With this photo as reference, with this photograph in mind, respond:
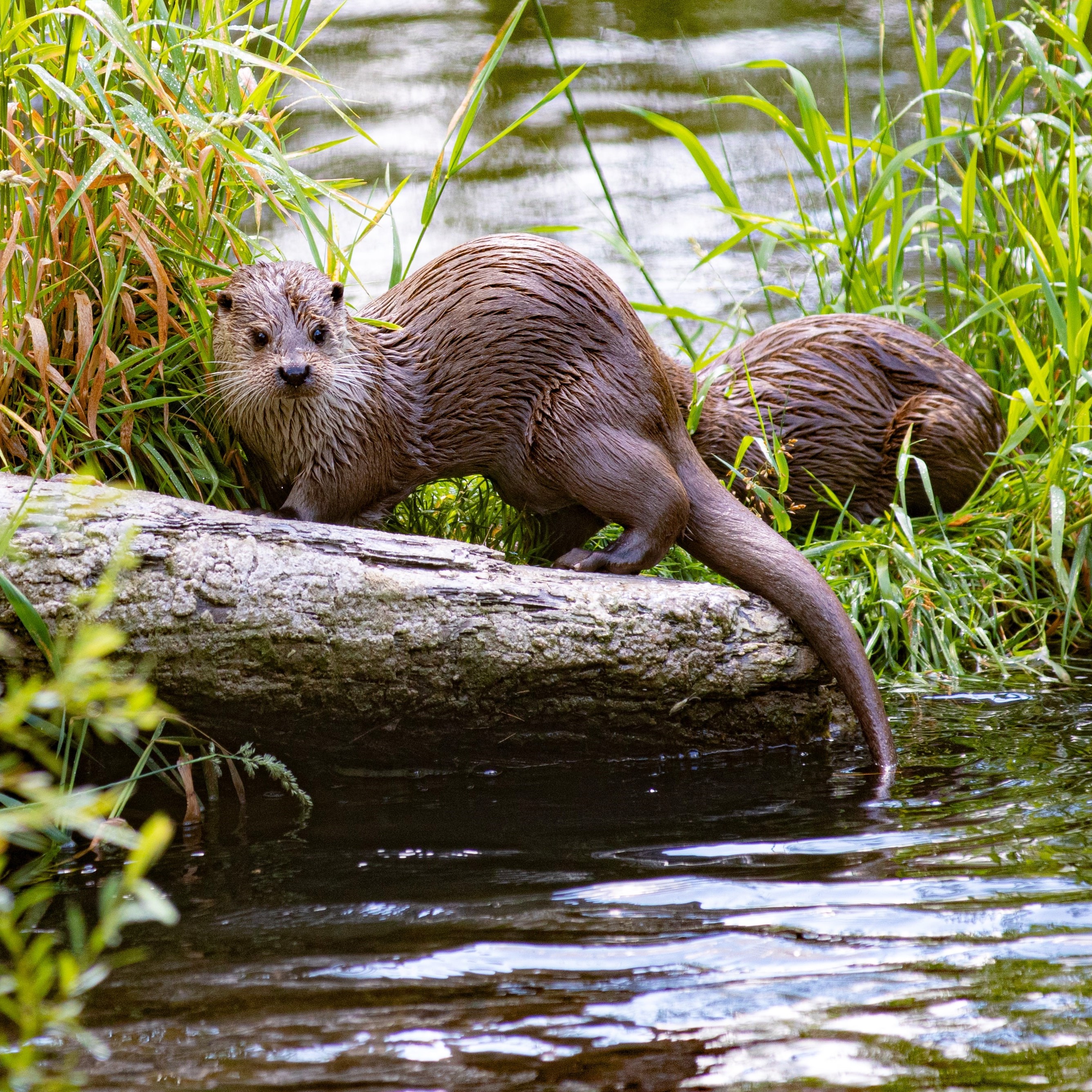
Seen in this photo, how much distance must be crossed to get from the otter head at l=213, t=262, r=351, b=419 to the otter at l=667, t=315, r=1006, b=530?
3.24 ft

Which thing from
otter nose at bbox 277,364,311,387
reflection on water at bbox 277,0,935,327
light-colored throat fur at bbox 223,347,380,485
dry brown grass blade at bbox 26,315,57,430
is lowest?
light-colored throat fur at bbox 223,347,380,485

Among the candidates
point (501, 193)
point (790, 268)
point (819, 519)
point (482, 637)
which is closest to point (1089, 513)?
point (819, 519)

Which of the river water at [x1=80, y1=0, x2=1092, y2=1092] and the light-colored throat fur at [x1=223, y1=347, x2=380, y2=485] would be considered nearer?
the river water at [x1=80, y1=0, x2=1092, y2=1092]

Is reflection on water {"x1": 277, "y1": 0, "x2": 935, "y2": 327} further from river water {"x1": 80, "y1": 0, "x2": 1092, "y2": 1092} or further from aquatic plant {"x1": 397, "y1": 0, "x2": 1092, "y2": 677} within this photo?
river water {"x1": 80, "y1": 0, "x2": 1092, "y2": 1092}

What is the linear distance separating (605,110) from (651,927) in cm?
570

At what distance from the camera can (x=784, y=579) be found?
2260 mm

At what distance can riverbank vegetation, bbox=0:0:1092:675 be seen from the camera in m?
2.27

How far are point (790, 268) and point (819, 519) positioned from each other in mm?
2842

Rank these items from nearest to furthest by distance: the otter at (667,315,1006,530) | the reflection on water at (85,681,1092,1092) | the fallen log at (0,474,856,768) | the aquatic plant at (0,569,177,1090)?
the aquatic plant at (0,569,177,1090) < the reflection on water at (85,681,1092,1092) < the fallen log at (0,474,856,768) < the otter at (667,315,1006,530)

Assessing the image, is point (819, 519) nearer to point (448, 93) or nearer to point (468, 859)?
point (468, 859)

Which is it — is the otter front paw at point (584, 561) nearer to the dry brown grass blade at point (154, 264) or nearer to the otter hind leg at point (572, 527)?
the otter hind leg at point (572, 527)

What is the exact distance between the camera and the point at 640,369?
2365 millimetres

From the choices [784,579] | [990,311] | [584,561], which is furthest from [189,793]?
[990,311]

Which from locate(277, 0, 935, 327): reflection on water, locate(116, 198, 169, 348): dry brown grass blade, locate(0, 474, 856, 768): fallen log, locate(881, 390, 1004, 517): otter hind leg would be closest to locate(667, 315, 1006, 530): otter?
locate(881, 390, 1004, 517): otter hind leg
